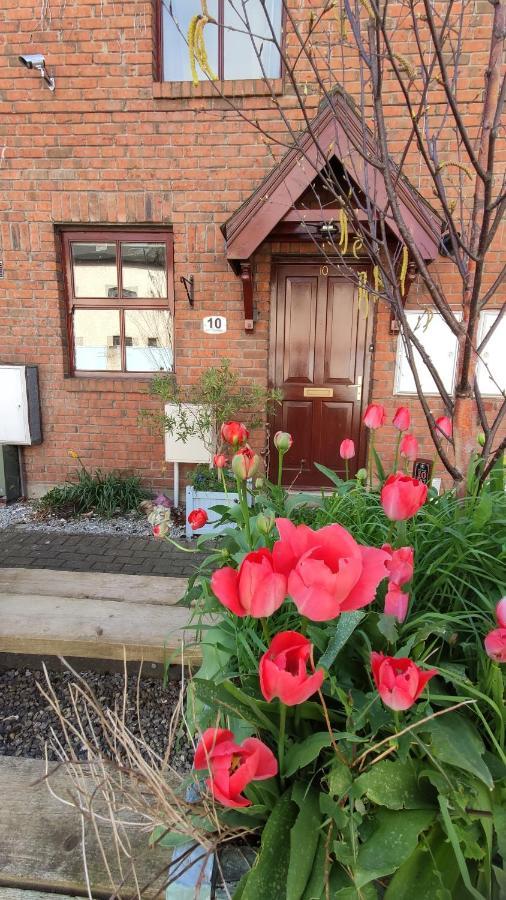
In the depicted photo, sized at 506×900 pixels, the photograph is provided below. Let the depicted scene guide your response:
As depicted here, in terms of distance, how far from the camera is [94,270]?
4656mm

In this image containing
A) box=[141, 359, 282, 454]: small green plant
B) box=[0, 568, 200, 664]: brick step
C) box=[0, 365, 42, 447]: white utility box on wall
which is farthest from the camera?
box=[0, 365, 42, 447]: white utility box on wall

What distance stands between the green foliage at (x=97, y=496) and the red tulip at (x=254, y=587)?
4.06m

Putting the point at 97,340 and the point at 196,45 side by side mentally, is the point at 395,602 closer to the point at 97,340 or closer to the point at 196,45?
the point at 196,45

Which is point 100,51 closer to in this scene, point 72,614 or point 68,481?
point 68,481

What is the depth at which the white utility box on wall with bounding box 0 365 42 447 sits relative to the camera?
4512 millimetres

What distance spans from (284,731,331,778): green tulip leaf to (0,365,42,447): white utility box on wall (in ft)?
14.8

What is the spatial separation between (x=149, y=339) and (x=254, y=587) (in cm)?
444

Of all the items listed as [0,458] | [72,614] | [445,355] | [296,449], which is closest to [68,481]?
[0,458]

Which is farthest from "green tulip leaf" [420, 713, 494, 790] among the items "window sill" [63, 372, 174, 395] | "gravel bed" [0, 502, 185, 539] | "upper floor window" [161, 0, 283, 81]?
"upper floor window" [161, 0, 283, 81]

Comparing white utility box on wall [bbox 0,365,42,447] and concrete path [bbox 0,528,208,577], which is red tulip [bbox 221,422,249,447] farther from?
white utility box on wall [bbox 0,365,42,447]

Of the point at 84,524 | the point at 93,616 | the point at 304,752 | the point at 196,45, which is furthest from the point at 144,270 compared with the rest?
the point at 304,752

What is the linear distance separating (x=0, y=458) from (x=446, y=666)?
4697 mm

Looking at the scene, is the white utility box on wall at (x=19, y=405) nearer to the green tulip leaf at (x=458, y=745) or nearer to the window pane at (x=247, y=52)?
the window pane at (x=247, y=52)

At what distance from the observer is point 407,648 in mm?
692
